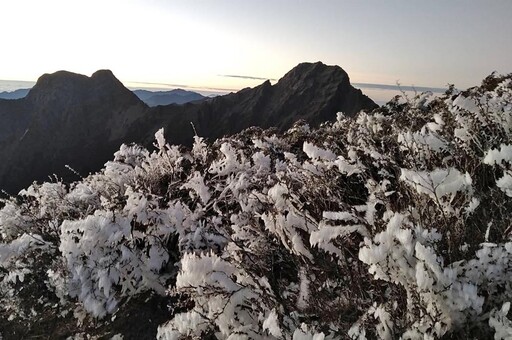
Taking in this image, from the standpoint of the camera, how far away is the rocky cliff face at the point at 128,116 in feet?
260

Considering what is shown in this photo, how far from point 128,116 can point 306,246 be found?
9823cm

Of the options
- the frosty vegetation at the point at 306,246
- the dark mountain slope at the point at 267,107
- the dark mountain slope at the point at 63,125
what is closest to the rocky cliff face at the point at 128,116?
the dark mountain slope at the point at 267,107

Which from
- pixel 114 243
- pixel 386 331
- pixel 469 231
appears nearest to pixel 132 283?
pixel 114 243

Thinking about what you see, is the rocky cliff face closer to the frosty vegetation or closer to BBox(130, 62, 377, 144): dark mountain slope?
BBox(130, 62, 377, 144): dark mountain slope

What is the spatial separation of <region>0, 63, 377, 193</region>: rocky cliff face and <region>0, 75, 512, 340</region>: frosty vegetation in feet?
210

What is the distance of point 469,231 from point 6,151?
340 feet

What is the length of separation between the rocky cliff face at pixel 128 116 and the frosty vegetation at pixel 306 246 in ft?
210

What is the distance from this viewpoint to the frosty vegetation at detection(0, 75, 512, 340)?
7.14 feet

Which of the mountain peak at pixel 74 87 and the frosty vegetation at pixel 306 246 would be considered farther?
the mountain peak at pixel 74 87

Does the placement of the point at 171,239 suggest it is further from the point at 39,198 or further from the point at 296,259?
the point at 39,198

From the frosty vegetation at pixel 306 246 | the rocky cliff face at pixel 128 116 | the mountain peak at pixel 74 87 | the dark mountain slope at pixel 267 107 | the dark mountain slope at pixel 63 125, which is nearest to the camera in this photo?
the frosty vegetation at pixel 306 246

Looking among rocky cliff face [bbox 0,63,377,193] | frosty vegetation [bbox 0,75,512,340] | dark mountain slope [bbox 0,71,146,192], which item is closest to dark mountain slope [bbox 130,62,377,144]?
rocky cliff face [bbox 0,63,377,193]

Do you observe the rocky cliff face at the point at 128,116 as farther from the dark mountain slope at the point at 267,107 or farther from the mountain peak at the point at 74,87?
the mountain peak at the point at 74,87

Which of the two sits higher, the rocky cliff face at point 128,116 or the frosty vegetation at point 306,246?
the frosty vegetation at point 306,246
